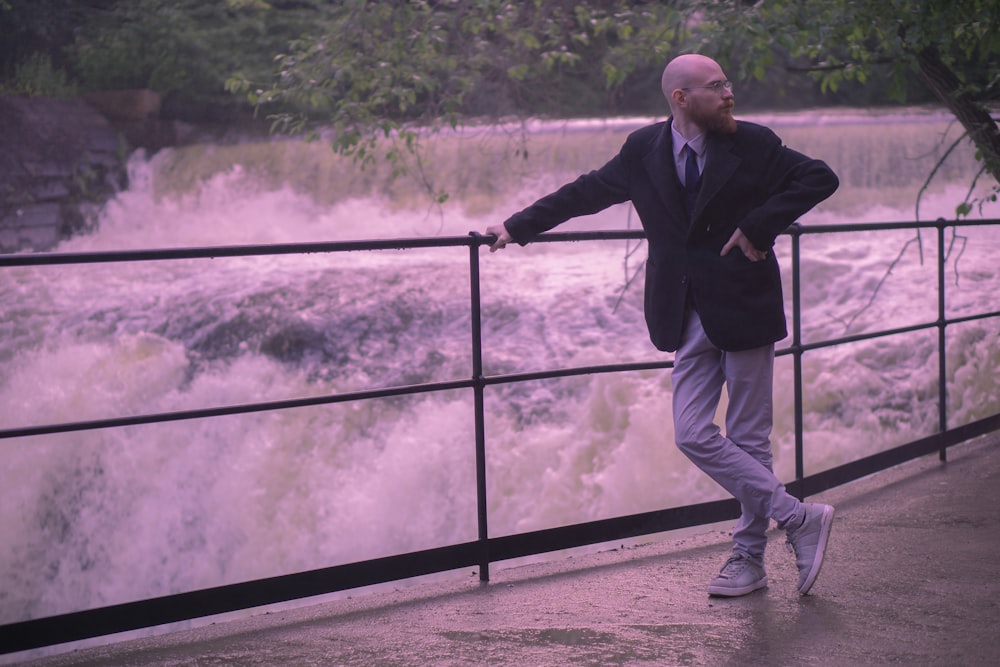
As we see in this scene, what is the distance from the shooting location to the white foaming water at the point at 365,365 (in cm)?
851

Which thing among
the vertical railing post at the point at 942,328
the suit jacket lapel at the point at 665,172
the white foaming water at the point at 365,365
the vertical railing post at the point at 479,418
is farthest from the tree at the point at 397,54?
the suit jacket lapel at the point at 665,172

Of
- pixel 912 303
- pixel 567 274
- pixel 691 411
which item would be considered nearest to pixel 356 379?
pixel 567 274

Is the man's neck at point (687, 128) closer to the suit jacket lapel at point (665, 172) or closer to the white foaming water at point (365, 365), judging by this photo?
the suit jacket lapel at point (665, 172)

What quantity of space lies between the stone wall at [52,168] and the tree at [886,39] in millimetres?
11942

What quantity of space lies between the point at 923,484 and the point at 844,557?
1.26 m

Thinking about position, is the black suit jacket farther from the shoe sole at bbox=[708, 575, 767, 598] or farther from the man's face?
the shoe sole at bbox=[708, 575, 767, 598]

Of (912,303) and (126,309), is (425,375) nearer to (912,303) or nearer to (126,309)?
(126,309)

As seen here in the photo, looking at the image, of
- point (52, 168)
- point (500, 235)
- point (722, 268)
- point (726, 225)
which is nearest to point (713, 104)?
point (726, 225)

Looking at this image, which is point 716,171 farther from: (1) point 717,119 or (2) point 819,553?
(2) point 819,553

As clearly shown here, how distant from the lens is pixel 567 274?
598 inches

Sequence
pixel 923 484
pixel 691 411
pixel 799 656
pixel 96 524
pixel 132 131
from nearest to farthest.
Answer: pixel 799 656
pixel 691 411
pixel 923 484
pixel 96 524
pixel 132 131

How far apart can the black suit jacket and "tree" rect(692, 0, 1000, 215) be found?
2.81 m

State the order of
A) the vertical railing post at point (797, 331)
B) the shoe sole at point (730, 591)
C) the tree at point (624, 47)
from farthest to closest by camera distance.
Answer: the tree at point (624, 47)
the vertical railing post at point (797, 331)
the shoe sole at point (730, 591)

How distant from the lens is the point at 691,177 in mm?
3021
